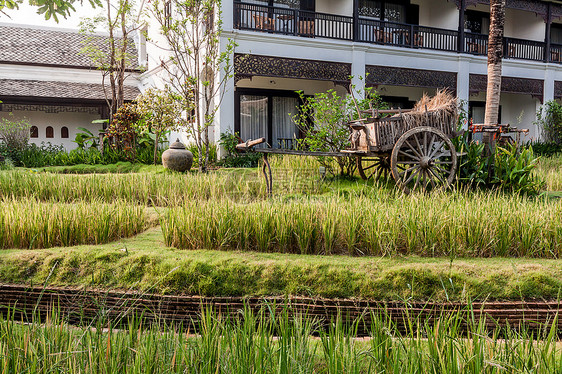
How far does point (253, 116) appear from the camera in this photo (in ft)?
52.1

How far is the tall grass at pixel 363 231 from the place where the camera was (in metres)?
4.63

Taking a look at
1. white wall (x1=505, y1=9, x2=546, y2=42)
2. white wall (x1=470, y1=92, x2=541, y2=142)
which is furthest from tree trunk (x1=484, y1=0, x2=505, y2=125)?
white wall (x1=505, y1=9, x2=546, y2=42)

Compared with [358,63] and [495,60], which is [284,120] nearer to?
[358,63]

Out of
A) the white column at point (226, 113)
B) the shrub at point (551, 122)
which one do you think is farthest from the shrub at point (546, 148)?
the white column at point (226, 113)

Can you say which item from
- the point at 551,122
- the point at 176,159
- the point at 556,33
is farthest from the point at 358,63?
the point at 556,33

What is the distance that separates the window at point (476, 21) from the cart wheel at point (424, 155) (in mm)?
13234

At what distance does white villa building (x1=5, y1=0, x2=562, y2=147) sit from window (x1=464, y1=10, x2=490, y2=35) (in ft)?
0.16

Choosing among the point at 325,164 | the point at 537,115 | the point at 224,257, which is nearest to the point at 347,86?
the point at 325,164

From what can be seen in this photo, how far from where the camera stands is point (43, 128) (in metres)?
19.0

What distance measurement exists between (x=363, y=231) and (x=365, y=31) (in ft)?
39.6

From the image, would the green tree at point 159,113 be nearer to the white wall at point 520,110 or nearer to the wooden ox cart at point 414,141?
the wooden ox cart at point 414,141

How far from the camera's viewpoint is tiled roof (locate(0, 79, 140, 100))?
57.1 feet

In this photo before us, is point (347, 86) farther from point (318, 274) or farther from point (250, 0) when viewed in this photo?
point (318, 274)

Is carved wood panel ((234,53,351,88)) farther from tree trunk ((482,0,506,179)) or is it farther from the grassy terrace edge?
the grassy terrace edge
